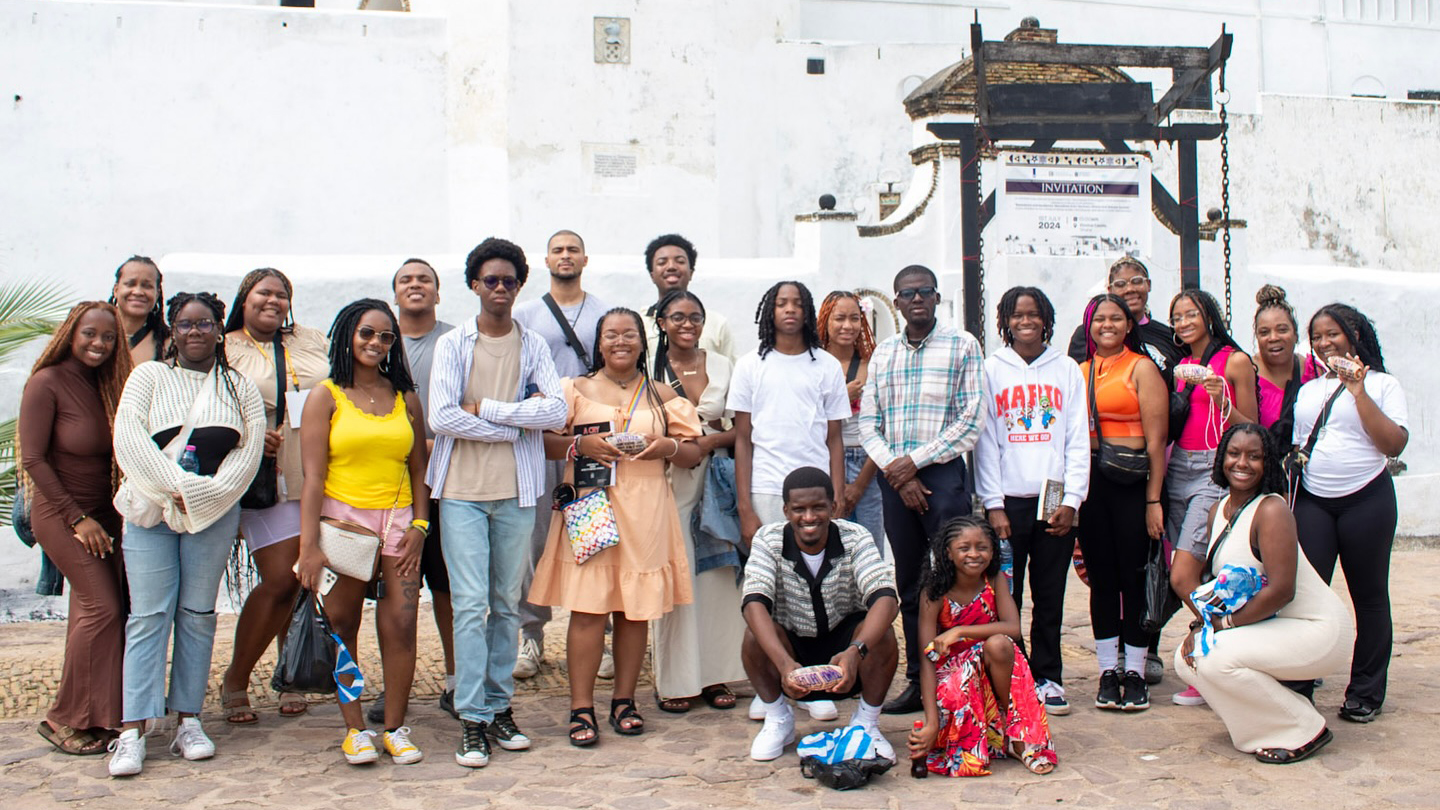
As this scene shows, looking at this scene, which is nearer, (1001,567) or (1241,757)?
(1241,757)

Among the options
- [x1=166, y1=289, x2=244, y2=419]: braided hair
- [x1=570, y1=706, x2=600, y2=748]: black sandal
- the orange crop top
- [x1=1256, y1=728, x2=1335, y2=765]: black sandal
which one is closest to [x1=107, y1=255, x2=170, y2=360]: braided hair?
[x1=166, y1=289, x2=244, y2=419]: braided hair

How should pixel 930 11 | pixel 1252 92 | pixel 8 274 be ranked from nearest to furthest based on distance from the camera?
pixel 8 274 < pixel 930 11 < pixel 1252 92

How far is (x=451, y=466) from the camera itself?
16.4 ft

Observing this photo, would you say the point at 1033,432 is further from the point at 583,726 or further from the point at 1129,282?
the point at 583,726

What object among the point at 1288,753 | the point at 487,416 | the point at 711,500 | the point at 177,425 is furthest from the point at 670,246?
the point at 1288,753

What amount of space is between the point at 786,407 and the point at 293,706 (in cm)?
240

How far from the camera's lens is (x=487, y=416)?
4.98m

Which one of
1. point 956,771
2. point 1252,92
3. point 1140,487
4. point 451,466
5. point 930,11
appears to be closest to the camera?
point 956,771

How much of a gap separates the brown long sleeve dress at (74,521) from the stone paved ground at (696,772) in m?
0.23

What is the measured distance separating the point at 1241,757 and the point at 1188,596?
610 millimetres

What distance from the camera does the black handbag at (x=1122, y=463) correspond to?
5.43 meters

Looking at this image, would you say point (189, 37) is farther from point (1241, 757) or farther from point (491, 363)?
point (1241, 757)

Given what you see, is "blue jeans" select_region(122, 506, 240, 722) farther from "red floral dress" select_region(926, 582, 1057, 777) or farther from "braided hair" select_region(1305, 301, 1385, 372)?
"braided hair" select_region(1305, 301, 1385, 372)

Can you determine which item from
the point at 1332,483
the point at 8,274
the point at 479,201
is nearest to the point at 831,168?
the point at 479,201
